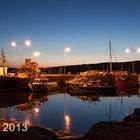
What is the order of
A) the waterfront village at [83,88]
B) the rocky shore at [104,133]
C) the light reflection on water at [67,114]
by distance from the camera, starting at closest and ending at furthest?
1. the rocky shore at [104,133]
2. the waterfront village at [83,88]
3. the light reflection on water at [67,114]

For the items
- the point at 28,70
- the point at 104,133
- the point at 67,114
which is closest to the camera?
the point at 104,133

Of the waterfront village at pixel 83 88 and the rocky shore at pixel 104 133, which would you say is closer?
the rocky shore at pixel 104 133

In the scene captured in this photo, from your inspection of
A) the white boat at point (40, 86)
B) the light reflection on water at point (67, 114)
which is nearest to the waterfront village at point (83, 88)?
the white boat at point (40, 86)

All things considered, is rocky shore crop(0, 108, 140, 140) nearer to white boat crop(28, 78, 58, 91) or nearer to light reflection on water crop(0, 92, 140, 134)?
light reflection on water crop(0, 92, 140, 134)

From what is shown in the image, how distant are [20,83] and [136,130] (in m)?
60.0

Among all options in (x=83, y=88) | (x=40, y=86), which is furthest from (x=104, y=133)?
(x=40, y=86)

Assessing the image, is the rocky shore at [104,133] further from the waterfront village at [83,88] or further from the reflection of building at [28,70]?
the reflection of building at [28,70]

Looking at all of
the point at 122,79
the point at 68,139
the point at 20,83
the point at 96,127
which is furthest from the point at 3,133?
the point at 122,79

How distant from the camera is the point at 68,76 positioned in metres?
99.7

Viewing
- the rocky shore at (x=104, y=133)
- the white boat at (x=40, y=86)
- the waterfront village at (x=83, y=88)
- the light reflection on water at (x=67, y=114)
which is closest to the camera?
the rocky shore at (x=104, y=133)

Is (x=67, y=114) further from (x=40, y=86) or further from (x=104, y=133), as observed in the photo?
(x=40, y=86)

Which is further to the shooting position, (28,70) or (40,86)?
(28,70)

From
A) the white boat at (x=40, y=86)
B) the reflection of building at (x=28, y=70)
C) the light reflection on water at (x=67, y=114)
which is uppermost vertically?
the reflection of building at (x=28, y=70)

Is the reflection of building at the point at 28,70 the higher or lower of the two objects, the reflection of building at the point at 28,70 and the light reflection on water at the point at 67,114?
the higher
